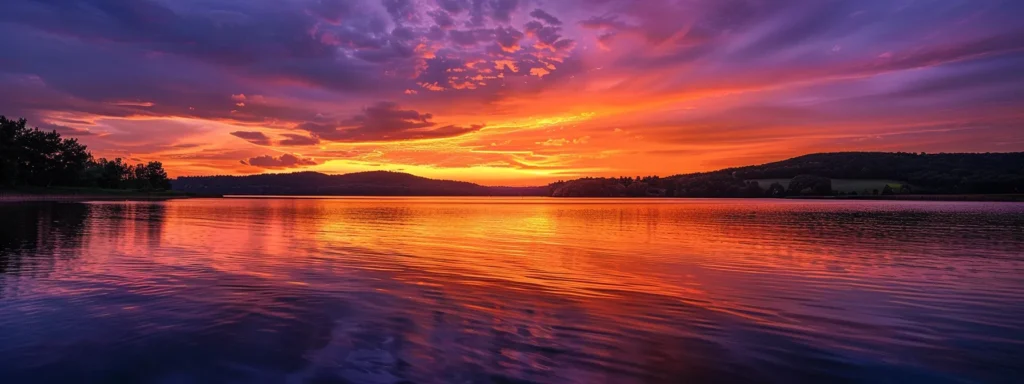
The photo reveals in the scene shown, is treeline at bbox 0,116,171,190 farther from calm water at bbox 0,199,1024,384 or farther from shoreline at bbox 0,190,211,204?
calm water at bbox 0,199,1024,384

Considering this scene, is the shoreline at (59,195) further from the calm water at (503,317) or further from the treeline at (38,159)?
the calm water at (503,317)

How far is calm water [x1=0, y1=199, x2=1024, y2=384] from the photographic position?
9.95 m

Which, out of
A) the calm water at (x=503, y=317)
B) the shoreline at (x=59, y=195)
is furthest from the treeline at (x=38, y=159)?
the calm water at (x=503, y=317)

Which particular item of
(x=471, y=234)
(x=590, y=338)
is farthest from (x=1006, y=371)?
(x=471, y=234)

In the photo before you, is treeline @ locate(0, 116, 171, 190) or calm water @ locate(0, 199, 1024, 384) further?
treeline @ locate(0, 116, 171, 190)

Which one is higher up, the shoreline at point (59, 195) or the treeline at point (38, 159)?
the treeline at point (38, 159)

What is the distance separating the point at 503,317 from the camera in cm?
1405

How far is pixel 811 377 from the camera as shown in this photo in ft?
31.7

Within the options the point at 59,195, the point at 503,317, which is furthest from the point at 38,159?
the point at 503,317

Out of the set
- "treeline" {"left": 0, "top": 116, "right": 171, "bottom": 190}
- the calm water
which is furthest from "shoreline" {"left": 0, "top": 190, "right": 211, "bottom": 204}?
the calm water

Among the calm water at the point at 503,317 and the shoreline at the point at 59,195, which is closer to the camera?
the calm water at the point at 503,317

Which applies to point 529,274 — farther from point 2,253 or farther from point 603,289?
point 2,253

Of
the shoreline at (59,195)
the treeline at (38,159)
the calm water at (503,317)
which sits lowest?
the calm water at (503,317)

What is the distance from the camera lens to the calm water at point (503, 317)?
995cm
